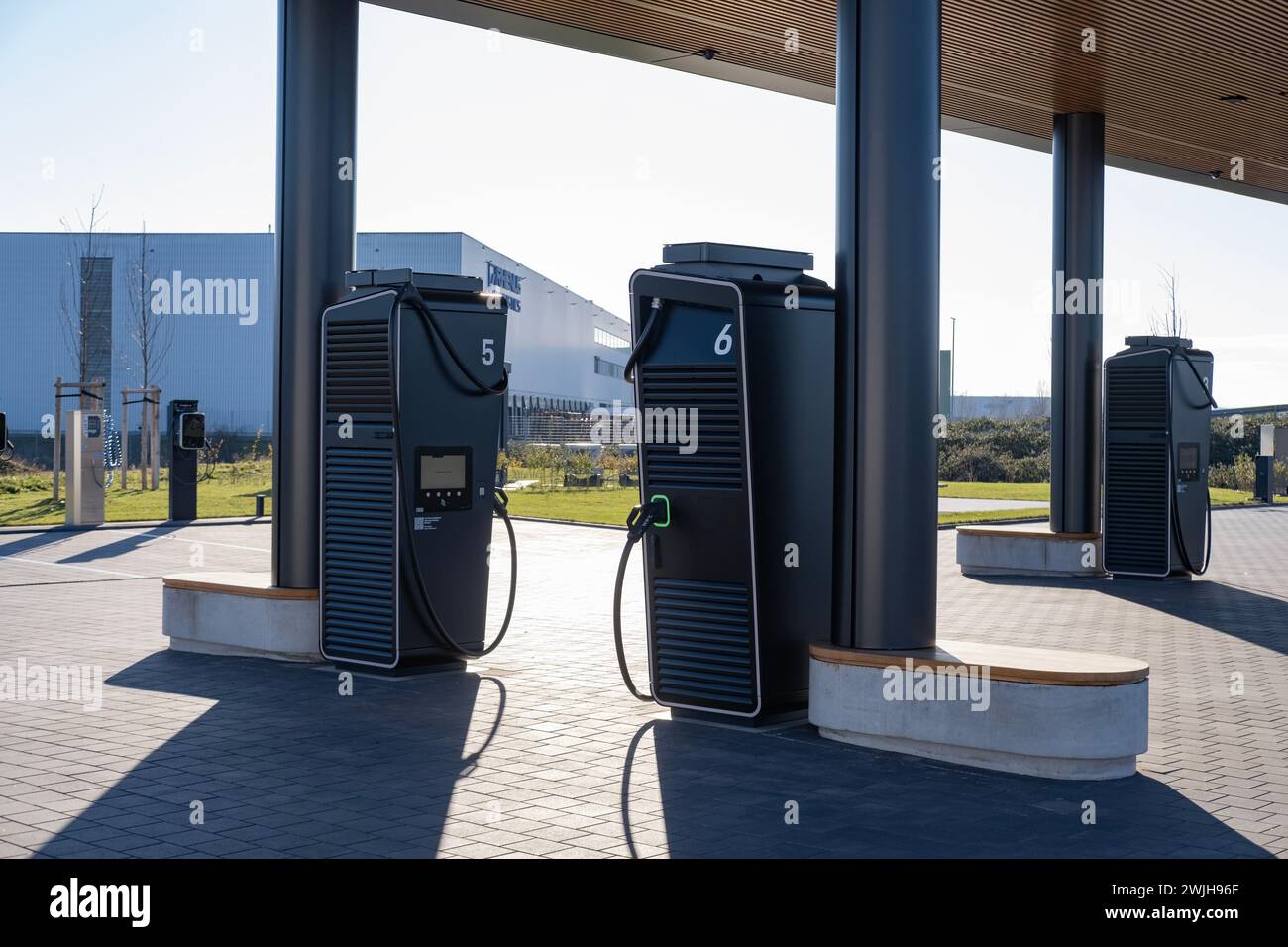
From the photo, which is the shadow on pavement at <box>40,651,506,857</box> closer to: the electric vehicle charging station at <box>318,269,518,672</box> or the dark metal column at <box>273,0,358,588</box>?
the electric vehicle charging station at <box>318,269,518,672</box>

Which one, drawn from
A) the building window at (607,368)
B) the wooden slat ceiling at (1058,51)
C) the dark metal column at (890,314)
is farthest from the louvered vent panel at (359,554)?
the building window at (607,368)

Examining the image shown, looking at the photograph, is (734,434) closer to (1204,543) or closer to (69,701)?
(69,701)

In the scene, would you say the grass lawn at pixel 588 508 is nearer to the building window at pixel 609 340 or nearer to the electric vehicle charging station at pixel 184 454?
the electric vehicle charging station at pixel 184 454

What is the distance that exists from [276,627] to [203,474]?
26.2 metres

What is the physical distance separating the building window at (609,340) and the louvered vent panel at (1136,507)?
52.9 metres

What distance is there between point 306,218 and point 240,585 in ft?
8.72

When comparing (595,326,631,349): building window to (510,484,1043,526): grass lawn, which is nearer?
(510,484,1043,526): grass lawn

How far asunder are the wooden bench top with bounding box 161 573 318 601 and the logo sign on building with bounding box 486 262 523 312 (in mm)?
37054

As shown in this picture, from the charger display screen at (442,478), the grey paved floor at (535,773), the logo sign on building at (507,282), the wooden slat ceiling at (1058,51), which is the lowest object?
the grey paved floor at (535,773)

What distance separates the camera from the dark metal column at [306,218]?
30.0ft

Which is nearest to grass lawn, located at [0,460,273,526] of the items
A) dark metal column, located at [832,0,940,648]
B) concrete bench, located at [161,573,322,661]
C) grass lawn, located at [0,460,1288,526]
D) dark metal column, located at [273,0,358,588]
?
grass lawn, located at [0,460,1288,526]

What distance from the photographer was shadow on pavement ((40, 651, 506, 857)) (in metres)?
5.07
